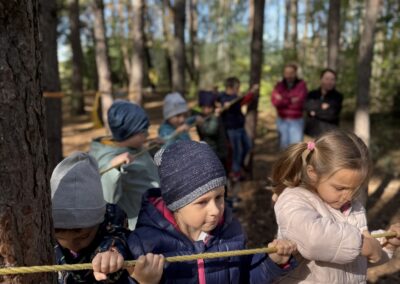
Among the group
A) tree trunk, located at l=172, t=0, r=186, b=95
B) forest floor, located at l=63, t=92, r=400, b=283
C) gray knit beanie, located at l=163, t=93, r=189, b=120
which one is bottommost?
forest floor, located at l=63, t=92, r=400, b=283

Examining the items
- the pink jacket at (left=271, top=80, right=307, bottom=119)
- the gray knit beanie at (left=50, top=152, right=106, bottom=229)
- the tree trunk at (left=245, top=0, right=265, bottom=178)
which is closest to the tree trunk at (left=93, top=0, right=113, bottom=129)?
the tree trunk at (left=245, top=0, right=265, bottom=178)

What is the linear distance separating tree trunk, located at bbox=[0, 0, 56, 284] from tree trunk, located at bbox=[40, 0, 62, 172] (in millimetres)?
3072

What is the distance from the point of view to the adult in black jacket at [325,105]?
6.07 meters

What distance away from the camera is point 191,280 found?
1.67 metres

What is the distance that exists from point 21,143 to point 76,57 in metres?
14.4

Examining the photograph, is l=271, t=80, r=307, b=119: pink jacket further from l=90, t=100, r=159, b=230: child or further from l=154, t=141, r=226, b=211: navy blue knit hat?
l=154, t=141, r=226, b=211: navy blue knit hat

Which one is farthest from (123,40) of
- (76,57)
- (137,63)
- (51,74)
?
(51,74)

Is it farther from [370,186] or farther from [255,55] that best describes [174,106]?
[370,186]

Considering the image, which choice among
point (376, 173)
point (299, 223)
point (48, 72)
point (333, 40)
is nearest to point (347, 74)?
point (333, 40)

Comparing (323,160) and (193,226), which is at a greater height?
(323,160)

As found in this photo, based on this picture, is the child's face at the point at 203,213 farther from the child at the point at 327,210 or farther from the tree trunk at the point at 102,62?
the tree trunk at the point at 102,62

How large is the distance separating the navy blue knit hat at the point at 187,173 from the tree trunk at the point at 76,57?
10787mm

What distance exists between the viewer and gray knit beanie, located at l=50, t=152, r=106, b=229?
5.67ft

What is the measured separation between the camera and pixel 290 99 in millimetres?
6629
